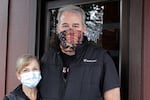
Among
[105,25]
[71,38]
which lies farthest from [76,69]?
[105,25]

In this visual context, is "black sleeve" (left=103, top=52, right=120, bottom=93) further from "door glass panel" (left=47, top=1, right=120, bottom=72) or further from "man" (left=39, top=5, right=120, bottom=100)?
"door glass panel" (left=47, top=1, right=120, bottom=72)

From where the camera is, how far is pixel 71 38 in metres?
2.87

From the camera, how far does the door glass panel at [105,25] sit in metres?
3.30

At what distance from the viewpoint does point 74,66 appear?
9.34 ft

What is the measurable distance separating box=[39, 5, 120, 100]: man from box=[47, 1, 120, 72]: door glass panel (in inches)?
17.7

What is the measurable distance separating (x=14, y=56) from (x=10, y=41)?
190mm

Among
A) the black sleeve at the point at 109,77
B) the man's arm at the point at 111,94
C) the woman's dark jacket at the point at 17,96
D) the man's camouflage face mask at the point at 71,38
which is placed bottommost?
the woman's dark jacket at the point at 17,96

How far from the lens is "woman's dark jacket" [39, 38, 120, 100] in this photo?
2.73 m

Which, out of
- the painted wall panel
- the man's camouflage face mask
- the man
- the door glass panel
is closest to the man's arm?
the man

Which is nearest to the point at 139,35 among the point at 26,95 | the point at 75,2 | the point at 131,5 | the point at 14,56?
the point at 131,5

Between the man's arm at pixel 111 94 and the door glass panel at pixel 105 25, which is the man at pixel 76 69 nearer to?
the man's arm at pixel 111 94

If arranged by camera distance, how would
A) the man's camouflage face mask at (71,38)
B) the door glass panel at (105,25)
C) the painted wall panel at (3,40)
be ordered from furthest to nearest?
the painted wall panel at (3,40) < the door glass panel at (105,25) < the man's camouflage face mask at (71,38)

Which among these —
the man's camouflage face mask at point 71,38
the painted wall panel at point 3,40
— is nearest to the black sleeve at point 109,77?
the man's camouflage face mask at point 71,38

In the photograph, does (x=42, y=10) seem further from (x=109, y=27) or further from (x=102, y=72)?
(x=102, y=72)
